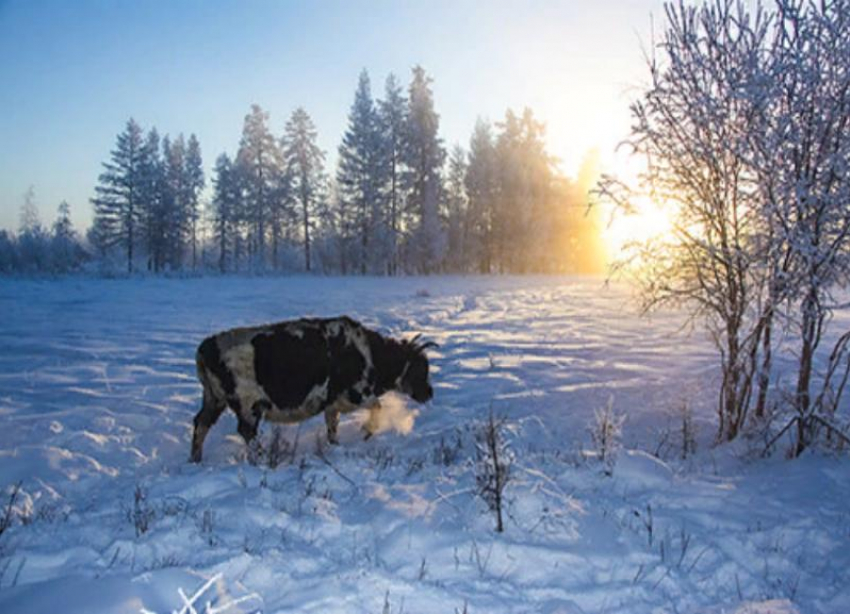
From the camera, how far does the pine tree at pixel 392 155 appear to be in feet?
148

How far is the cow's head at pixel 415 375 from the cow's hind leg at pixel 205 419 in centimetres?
279

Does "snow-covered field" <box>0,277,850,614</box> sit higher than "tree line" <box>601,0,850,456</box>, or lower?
lower

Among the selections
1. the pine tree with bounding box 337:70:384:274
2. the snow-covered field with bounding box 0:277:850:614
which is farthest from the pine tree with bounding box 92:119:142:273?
the snow-covered field with bounding box 0:277:850:614

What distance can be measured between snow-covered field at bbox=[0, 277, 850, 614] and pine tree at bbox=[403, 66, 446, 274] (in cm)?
3624

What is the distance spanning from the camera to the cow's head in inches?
314

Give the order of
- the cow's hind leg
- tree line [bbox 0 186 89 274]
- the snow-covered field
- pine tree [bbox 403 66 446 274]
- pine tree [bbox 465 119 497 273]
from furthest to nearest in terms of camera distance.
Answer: pine tree [bbox 465 119 497 273] < pine tree [bbox 403 66 446 274] < tree line [bbox 0 186 89 274] < the cow's hind leg < the snow-covered field

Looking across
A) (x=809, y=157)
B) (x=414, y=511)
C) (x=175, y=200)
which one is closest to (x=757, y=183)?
(x=809, y=157)

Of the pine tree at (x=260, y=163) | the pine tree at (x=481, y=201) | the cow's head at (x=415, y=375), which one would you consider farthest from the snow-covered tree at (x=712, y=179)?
the pine tree at (x=260, y=163)

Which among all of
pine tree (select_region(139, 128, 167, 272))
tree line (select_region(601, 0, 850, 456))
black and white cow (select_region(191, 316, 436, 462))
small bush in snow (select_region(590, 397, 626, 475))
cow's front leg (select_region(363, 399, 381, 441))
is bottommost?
cow's front leg (select_region(363, 399, 381, 441))

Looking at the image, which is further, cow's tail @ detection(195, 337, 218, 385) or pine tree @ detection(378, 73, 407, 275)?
pine tree @ detection(378, 73, 407, 275)

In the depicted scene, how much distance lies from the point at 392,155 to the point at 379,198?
13.9ft

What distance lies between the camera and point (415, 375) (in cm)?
804

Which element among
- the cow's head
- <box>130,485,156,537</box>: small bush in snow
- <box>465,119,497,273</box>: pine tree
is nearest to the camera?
<box>130,485,156,537</box>: small bush in snow

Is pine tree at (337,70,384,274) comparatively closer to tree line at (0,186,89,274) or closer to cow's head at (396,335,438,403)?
tree line at (0,186,89,274)
